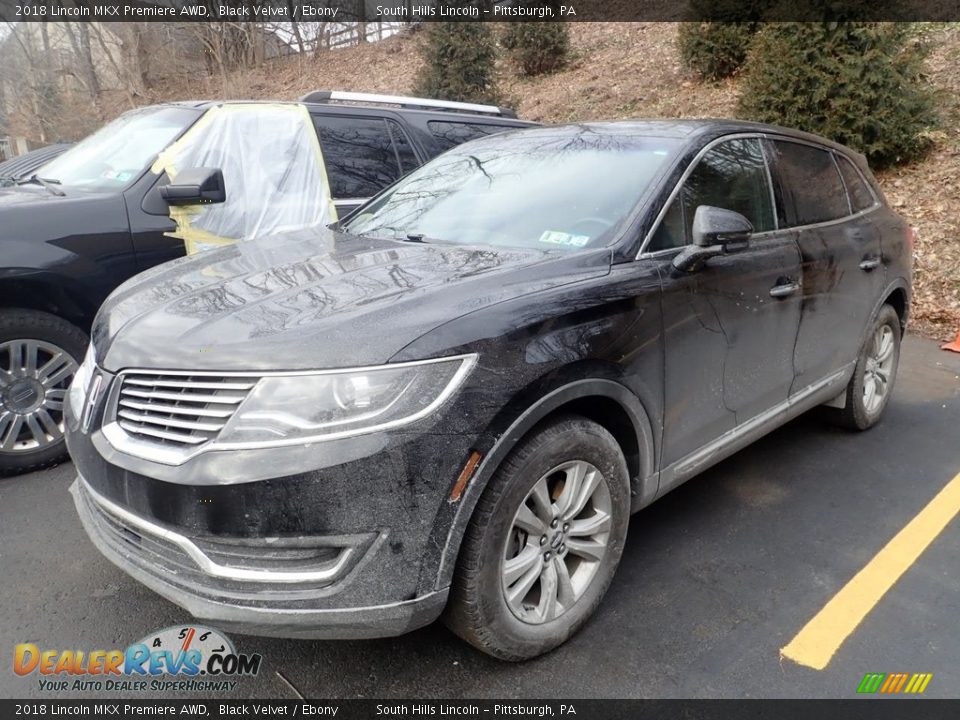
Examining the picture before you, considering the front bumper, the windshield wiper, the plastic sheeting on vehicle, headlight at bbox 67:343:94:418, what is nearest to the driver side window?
the front bumper

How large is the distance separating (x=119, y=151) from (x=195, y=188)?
3.00 ft

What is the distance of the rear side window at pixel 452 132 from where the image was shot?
5.39 m

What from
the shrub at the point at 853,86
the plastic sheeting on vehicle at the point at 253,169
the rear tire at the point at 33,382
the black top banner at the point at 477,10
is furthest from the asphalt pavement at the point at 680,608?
the black top banner at the point at 477,10

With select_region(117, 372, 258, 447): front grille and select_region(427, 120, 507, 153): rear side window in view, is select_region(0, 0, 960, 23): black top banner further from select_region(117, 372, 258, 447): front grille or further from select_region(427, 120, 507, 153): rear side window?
select_region(117, 372, 258, 447): front grille

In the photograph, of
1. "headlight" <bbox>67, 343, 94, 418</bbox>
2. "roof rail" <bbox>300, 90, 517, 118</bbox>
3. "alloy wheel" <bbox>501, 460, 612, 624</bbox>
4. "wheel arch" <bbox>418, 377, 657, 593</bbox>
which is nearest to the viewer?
"wheel arch" <bbox>418, 377, 657, 593</bbox>

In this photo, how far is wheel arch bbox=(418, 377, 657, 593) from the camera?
201cm

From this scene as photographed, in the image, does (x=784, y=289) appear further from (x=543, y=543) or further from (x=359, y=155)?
(x=359, y=155)

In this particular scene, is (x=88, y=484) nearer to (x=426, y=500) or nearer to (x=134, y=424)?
(x=134, y=424)

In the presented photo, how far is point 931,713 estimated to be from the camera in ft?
7.38

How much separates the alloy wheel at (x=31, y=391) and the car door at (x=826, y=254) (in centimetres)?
381

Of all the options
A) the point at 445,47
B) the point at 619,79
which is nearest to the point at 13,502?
the point at 445,47

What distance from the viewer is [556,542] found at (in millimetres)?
2398

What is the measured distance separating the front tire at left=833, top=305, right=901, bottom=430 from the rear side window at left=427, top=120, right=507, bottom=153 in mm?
3064

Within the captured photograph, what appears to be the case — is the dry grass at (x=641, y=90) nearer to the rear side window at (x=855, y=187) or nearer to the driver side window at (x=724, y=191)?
the rear side window at (x=855, y=187)
